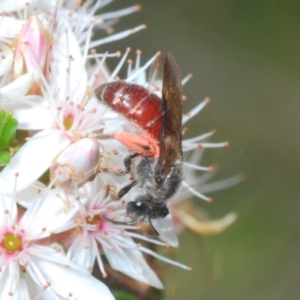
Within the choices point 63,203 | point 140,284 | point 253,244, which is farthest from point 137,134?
point 253,244

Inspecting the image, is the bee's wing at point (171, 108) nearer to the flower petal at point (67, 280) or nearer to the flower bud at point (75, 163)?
the flower bud at point (75, 163)

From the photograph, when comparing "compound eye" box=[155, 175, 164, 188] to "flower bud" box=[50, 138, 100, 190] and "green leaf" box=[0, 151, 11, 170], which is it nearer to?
"flower bud" box=[50, 138, 100, 190]

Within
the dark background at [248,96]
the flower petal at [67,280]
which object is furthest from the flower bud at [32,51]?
the dark background at [248,96]

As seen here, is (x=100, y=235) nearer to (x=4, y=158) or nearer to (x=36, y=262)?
(x=36, y=262)

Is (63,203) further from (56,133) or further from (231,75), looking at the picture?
(231,75)

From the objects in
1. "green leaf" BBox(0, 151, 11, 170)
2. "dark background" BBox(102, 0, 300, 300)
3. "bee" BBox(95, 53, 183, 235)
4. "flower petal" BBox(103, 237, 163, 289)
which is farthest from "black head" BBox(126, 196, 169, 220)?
"dark background" BBox(102, 0, 300, 300)

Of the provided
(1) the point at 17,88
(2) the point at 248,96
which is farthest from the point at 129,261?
(2) the point at 248,96
